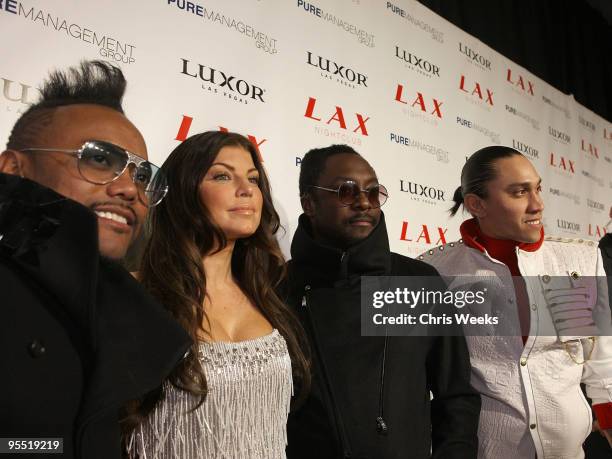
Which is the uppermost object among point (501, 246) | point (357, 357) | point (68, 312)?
point (501, 246)

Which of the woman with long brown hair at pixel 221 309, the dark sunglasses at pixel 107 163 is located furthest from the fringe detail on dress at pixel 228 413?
the dark sunglasses at pixel 107 163

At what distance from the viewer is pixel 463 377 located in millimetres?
1835

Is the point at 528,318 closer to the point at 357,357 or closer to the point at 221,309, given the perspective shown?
the point at 357,357

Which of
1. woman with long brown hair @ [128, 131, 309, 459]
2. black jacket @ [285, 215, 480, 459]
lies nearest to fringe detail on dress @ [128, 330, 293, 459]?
woman with long brown hair @ [128, 131, 309, 459]

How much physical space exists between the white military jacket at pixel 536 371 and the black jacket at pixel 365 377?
242mm

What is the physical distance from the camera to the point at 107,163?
1.16m

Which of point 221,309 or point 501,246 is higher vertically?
point 501,246

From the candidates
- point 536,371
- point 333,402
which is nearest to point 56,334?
point 333,402

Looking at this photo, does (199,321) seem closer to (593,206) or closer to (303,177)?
(303,177)

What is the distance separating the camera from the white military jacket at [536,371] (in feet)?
6.58

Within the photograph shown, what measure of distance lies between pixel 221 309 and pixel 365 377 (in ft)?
1.56

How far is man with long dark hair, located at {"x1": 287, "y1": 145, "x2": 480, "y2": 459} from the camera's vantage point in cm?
163

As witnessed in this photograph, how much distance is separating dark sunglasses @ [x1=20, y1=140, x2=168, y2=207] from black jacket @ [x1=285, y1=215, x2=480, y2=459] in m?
0.73

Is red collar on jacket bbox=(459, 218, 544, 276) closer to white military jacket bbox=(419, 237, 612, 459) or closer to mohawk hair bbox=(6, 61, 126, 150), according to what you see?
white military jacket bbox=(419, 237, 612, 459)
